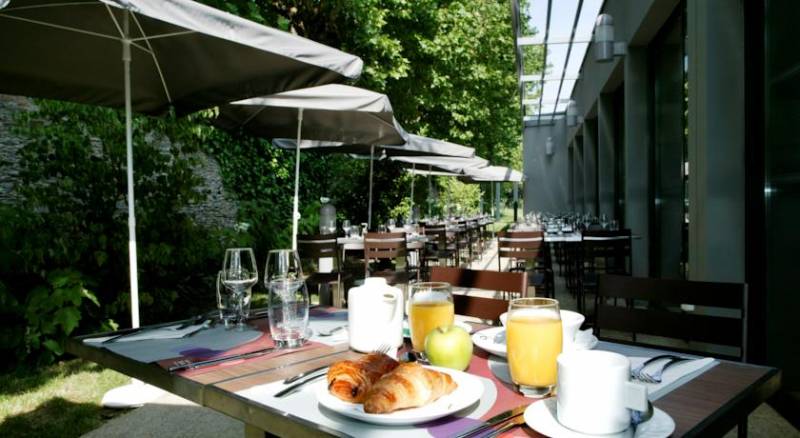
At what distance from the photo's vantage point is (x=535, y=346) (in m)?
1.04

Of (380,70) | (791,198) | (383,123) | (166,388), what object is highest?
(380,70)

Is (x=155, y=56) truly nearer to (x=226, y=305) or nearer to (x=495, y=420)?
(x=226, y=305)

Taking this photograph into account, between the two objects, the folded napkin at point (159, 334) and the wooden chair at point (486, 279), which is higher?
the wooden chair at point (486, 279)

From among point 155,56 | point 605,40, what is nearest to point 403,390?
point 155,56

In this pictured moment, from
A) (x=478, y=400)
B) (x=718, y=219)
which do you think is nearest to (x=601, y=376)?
(x=478, y=400)

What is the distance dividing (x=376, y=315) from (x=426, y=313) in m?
0.12

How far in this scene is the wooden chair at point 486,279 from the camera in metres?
1.94

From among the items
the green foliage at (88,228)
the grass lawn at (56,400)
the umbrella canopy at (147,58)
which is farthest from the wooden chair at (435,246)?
the grass lawn at (56,400)

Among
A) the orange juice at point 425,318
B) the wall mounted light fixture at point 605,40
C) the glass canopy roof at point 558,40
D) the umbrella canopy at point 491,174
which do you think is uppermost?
the glass canopy roof at point 558,40

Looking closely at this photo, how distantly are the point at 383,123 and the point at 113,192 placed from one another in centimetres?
241

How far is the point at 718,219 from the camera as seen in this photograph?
3734mm

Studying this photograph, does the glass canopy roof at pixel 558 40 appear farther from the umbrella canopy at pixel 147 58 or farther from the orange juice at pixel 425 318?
the orange juice at pixel 425 318

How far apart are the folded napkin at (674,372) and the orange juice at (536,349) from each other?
7.4 inches

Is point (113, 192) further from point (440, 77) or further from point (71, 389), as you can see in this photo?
point (440, 77)
